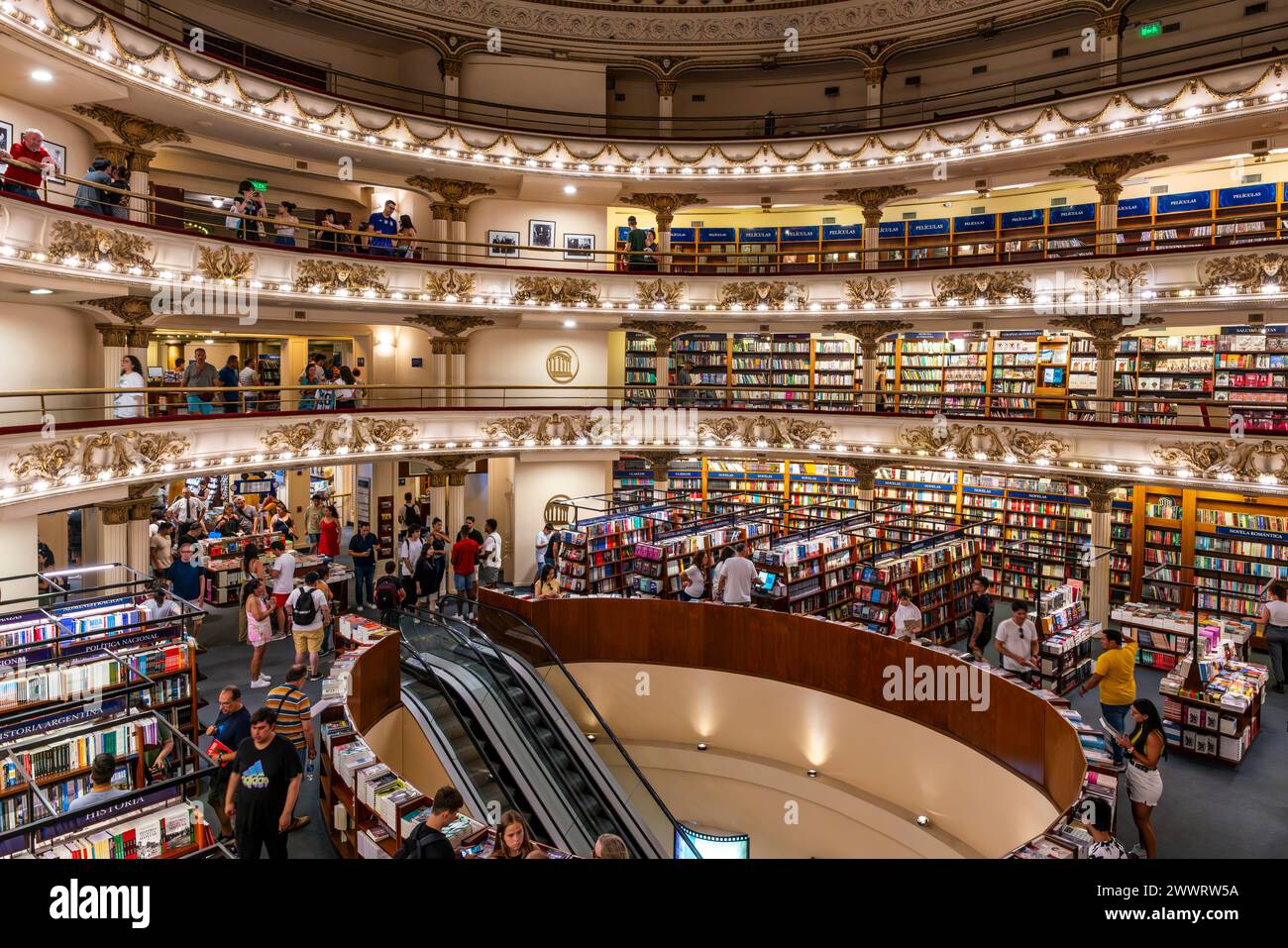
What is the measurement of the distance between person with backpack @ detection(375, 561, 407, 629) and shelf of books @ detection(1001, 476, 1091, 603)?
10920 mm

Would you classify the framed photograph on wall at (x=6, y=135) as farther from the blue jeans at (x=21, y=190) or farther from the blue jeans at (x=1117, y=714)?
the blue jeans at (x=1117, y=714)

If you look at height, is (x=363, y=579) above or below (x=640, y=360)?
below

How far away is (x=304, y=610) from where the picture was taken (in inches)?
410

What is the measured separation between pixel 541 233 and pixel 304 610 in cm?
1213

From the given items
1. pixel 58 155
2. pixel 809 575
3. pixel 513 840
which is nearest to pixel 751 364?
pixel 809 575

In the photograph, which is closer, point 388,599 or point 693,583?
point 388,599

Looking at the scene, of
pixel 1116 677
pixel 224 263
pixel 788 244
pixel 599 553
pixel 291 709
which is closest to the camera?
pixel 291 709

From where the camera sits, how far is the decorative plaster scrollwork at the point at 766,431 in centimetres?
1733

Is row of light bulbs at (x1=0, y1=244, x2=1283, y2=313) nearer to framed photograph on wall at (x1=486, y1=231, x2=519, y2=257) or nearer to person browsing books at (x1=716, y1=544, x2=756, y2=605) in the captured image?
framed photograph on wall at (x1=486, y1=231, x2=519, y2=257)

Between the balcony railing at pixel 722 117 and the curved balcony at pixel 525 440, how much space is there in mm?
6054

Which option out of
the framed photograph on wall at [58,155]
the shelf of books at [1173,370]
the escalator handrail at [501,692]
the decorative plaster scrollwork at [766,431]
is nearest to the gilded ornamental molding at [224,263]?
the framed photograph on wall at [58,155]

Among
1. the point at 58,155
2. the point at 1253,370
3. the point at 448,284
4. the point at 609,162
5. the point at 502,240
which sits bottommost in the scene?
the point at 1253,370

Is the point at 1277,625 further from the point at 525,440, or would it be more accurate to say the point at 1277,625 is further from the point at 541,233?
the point at 541,233
